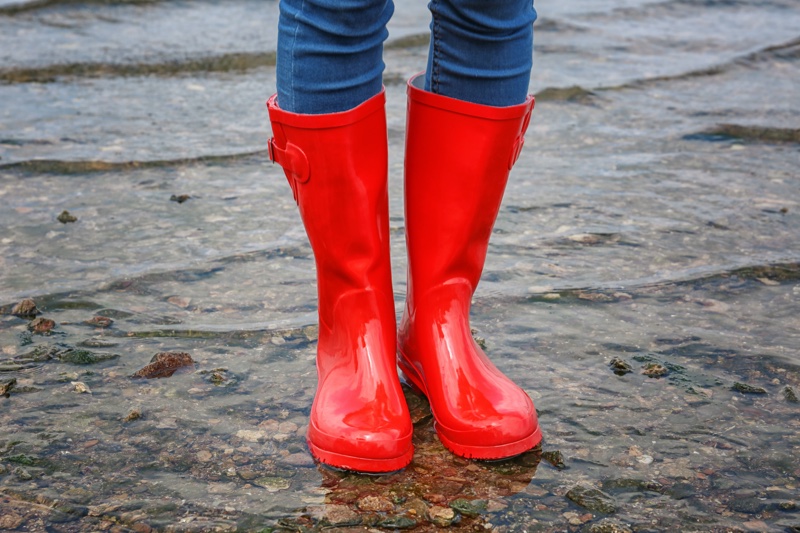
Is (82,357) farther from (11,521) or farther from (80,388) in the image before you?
(11,521)

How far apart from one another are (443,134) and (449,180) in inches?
3.3

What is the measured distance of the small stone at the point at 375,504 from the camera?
146 centimetres

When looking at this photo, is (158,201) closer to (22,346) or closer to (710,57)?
(22,346)

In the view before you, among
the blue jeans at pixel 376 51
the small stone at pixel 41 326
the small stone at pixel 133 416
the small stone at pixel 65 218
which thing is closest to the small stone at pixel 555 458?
the blue jeans at pixel 376 51

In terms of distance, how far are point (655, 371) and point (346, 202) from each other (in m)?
0.79

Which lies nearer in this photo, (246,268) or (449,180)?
(449,180)

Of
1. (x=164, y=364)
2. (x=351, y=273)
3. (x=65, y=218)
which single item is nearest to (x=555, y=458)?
(x=351, y=273)

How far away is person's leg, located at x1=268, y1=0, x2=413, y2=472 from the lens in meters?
1.45

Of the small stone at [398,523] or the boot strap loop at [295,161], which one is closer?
the small stone at [398,523]

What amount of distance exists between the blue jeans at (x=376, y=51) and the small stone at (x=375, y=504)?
645mm

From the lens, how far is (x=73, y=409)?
1.72 m

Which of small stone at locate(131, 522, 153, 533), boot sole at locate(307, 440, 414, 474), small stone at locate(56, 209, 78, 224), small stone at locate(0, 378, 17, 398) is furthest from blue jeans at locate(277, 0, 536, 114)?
small stone at locate(56, 209, 78, 224)

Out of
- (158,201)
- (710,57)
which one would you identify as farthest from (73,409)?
(710,57)

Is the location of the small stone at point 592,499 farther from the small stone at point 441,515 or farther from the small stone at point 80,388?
the small stone at point 80,388
